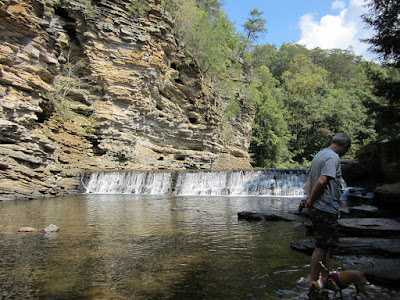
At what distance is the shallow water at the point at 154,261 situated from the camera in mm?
3316

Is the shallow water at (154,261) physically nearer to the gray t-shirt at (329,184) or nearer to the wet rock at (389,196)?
the gray t-shirt at (329,184)

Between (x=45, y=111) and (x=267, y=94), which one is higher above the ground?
(x=267, y=94)

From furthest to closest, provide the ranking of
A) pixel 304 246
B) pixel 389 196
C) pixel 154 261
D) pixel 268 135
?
pixel 268 135, pixel 389 196, pixel 304 246, pixel 154 261

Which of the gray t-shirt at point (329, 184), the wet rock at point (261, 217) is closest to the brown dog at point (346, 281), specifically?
the gray t-shirt at point (329, 184)

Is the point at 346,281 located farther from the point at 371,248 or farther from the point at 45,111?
the point at 45,111

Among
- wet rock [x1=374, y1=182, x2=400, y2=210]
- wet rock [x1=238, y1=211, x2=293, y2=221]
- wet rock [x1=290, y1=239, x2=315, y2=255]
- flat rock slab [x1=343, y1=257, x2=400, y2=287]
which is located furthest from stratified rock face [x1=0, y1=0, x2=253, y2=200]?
wet rock [x1=374, y1=182, x2=400, y2=210]

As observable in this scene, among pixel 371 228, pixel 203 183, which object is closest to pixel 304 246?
pixel 371 228

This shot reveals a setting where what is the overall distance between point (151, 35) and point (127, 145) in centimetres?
954

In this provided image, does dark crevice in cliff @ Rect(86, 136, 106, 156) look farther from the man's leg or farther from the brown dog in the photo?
the brown dog

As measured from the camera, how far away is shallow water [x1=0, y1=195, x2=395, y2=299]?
332 centimetres

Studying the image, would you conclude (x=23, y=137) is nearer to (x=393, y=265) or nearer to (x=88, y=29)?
(x=88, y=29)

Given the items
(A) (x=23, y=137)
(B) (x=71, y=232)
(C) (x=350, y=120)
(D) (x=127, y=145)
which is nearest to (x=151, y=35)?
(D) (x=127, y=145)

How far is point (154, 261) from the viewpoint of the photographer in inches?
173

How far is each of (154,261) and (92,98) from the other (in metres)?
20.8
